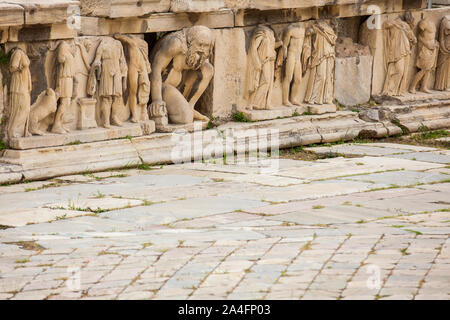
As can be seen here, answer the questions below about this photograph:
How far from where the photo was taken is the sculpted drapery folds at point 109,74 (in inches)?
408

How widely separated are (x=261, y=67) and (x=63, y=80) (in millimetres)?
2724

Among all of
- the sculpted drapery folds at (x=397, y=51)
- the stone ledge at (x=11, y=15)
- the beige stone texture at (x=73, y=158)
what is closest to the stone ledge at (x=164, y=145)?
the beige stone texture at (x=73, y=158)

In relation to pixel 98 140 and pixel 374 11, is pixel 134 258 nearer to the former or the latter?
pixel 98 140

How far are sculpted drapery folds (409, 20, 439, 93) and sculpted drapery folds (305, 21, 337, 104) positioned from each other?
1574mm

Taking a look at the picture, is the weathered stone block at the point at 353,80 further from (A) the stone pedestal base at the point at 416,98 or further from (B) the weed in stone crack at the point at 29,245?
(B) the weed in stone crack at the point at 29,245

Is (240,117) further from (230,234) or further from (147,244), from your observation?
(147,244)

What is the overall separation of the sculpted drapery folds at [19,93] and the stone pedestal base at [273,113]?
2969 mm

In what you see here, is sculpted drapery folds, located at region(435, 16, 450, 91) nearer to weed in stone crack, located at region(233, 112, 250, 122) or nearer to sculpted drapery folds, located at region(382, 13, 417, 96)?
sculpted drapery folds, located at region(382, 13, 417, 96)

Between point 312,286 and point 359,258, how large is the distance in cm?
71

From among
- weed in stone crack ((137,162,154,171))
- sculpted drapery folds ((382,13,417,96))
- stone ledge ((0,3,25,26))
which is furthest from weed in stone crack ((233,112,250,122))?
stone ledge ((0,3,25,26))

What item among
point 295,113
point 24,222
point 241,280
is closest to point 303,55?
point 295,113

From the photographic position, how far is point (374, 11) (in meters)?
13.2

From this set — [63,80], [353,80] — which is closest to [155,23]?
[63,80]

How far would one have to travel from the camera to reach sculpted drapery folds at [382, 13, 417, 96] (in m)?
13.4
